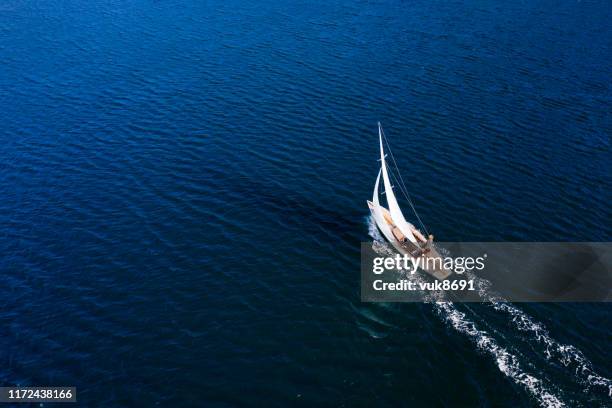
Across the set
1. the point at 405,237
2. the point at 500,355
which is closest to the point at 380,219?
the point at 405,237

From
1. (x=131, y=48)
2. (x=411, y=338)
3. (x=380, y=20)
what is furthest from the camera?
(x=380, y=20)

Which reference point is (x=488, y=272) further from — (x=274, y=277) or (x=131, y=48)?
(x=131, y=48)

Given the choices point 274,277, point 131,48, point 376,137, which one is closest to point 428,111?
point 376,137

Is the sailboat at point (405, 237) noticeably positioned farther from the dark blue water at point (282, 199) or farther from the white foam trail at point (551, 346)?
the white foam trail at point (551, 346)

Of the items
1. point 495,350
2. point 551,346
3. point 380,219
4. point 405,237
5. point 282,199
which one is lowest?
point 495,350

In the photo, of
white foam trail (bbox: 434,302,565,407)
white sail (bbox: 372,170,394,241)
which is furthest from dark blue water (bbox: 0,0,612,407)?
white sail (bbox: 372,170,394,241)

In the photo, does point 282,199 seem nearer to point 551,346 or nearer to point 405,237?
point 405,237

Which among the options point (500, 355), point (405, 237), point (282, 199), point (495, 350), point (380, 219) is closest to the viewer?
point (500, 355)
